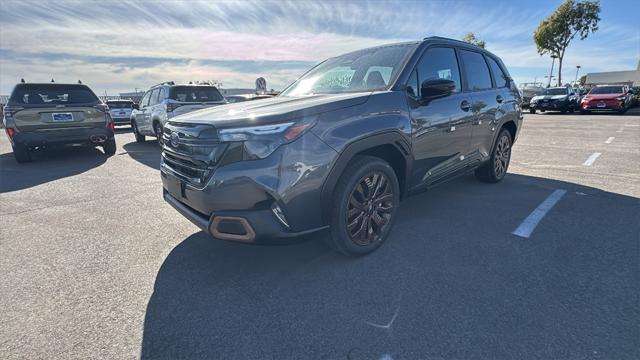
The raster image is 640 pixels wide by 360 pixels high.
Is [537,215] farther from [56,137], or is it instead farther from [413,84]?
[56,137]

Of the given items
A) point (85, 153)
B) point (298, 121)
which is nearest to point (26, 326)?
point (298, 121)

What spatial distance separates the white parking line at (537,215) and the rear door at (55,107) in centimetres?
839

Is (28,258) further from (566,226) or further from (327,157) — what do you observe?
(566,226)

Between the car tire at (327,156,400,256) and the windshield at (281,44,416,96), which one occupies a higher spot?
the windshield at (281,44,416,96)

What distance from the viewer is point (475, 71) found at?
423cm

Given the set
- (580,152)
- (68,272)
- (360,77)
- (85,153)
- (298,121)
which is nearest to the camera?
(298,121)

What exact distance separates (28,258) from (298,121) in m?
2.85

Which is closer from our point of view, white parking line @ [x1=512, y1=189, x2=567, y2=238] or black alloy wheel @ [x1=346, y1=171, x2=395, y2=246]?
black alloy wheel @ [x1=346, y1=171, x2=395, y2=246]

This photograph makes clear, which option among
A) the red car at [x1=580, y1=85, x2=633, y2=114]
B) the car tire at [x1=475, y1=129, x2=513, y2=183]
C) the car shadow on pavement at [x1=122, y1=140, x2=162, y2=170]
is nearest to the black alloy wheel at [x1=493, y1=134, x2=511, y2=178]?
the car tire at [x1=475, y1=129, x2=513, y2=183]

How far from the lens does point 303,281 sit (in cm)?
261

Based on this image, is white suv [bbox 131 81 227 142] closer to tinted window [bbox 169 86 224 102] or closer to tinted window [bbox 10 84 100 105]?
tinted window [bbox 169 86 224 102]

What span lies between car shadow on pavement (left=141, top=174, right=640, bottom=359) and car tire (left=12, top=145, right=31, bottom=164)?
6436mm

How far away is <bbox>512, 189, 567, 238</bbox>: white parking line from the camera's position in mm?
3395

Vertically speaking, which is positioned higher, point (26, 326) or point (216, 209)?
point (216, 209)
